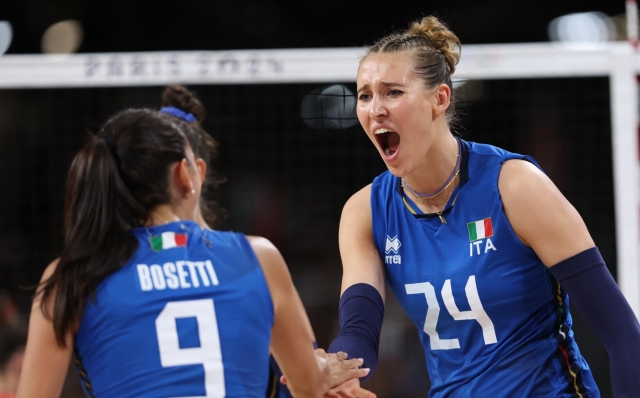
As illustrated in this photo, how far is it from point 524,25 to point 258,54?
268 inches

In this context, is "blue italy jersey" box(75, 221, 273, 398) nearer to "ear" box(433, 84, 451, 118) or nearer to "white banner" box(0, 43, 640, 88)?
"ear" box(433, 84, 451, 118)

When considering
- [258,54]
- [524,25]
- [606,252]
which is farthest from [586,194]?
[258,54]

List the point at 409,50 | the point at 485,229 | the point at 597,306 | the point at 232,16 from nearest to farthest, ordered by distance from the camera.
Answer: the point at 597,306
the point at 485,229
the point at 409,50
the point at 232,16

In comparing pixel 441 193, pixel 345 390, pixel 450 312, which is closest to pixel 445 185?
pixel 441 193

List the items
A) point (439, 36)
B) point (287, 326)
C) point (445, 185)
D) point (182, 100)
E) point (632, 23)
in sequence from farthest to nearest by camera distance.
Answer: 1. point (632, 23)
2. point (182, 100)
3. point (439, 36)
4. point (445, 185)
5. point (287, 326)

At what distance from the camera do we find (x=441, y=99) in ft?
9.55

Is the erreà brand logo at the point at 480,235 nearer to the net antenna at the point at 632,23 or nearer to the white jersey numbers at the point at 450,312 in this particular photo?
the white jersey numbers at the point at 450,312

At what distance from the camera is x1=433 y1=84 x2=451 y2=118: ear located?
289 cm

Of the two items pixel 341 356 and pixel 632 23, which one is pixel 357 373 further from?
pixel 632 23

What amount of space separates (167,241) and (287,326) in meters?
0.41

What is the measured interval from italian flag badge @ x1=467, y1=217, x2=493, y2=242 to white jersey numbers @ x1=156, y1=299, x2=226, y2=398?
1.06m

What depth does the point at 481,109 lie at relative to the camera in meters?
9.96

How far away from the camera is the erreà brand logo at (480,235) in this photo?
2.67 metres

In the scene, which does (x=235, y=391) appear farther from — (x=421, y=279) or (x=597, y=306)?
(x=597, y=306)
